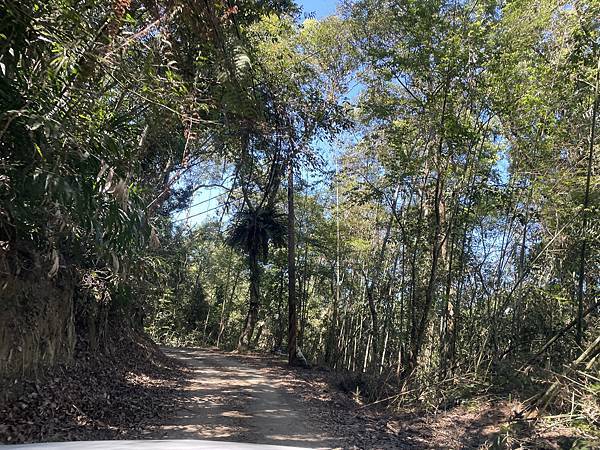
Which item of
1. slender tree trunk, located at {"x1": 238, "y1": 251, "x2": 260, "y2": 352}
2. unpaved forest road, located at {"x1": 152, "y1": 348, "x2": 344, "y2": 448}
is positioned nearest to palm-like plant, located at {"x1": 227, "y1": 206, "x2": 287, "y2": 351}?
slender tree trunk, located at {"x1": 238, "y1": 251, "x2": 260, "y2": 352}

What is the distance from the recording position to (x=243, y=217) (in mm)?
19500

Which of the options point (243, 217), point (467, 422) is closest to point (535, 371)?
point (467, 422)

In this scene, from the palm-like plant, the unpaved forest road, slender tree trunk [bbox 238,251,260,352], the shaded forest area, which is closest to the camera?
the shaded forest area

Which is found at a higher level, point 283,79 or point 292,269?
point 283,79

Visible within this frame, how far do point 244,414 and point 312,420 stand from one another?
1.11m

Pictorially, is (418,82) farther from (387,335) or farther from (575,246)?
(387,335)

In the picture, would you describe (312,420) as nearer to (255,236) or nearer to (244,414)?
(244,414)

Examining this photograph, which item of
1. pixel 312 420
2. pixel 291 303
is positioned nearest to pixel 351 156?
pixel 291 303

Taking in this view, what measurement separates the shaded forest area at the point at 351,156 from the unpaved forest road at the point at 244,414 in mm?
1391

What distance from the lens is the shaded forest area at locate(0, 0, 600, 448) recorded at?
3.75m

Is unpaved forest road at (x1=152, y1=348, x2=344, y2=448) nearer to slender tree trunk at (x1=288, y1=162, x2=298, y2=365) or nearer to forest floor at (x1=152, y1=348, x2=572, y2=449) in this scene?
forest floor at (x1=152, y1=348, x2=572, y2=449)

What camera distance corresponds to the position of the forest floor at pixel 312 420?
620cm

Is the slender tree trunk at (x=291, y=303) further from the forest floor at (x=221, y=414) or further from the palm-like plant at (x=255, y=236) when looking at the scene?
the palm-like plant at (x=255, y=236)

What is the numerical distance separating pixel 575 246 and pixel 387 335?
6.31m
